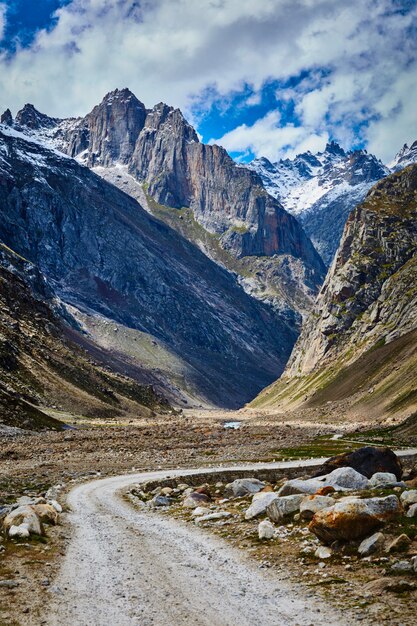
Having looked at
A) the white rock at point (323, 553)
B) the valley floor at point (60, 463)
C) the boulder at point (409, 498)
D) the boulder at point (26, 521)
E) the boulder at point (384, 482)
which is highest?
the boulder at point (409, 498)

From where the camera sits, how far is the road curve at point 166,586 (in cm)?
1394

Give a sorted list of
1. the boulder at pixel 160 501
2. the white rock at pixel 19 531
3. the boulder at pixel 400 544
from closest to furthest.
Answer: the boulder at pixel 400 544
the white rock at pixel 19 531
the boulder at pixel 160 501

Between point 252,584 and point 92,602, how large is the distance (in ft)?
13.9

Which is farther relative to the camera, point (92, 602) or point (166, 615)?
point (92, 602)

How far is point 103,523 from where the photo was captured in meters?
26.5

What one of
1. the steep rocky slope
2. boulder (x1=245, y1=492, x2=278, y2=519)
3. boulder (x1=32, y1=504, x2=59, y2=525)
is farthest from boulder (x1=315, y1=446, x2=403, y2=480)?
the steep rocky slope

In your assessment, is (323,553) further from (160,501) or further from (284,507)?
(160,501)

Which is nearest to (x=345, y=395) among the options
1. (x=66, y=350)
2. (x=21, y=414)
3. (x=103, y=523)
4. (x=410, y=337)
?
(x=410, y=337)

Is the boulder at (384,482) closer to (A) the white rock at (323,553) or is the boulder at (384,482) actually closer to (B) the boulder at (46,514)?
(A) the white rock at (323,553)

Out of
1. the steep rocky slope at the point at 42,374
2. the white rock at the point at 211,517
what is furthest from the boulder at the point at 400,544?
the steep rocky slope at the point at 42,374

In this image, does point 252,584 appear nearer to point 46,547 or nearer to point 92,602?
point 92,602

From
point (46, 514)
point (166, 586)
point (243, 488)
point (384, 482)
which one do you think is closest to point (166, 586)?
point (166, 586)

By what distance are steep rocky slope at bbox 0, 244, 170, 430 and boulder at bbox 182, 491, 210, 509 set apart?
2615 inches

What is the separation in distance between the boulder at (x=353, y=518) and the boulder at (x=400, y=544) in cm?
123
